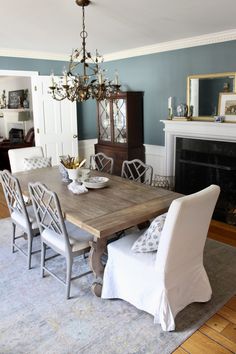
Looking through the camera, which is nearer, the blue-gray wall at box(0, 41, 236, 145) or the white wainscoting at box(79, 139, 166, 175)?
the blue-gray wall at box(0, 41, 236, 145)

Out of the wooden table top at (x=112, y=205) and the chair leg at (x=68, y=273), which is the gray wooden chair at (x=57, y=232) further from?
the wooden table top at (x=112, y=205)

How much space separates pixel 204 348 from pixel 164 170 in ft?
11.1

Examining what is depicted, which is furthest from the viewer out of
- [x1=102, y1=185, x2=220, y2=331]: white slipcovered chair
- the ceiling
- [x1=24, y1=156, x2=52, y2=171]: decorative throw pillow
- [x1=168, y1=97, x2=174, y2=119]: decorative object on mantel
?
[x1=168, y1=97, x2=174, y2=119]: decorative object on mantel

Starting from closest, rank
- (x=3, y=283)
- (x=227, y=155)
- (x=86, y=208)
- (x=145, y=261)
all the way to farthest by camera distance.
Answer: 1. (x=145, y=261)
2. (x=86, y=208)
3. (x=3, y=283)
4. (x=227, y=155)

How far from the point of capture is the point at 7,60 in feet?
17.1

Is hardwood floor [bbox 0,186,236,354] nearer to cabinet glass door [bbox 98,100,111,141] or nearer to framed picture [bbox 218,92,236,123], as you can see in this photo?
framed picture [bbox 218,92,236,123]

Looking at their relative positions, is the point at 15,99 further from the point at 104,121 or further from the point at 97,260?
the point at 97,260

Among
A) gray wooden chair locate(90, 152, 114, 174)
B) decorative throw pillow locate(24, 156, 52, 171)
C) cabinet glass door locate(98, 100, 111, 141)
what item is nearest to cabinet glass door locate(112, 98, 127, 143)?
cabinet glass door locate(98, 100, 111, 141)

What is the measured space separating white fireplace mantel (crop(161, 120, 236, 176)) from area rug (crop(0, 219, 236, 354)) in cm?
184

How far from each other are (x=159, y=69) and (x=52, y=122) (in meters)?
2.16

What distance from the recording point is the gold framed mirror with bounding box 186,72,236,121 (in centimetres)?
413

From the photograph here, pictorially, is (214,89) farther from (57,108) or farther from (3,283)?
(3,283)

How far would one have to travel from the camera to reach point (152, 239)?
2266 mm

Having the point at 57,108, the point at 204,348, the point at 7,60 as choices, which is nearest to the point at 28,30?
the point at 7,60
